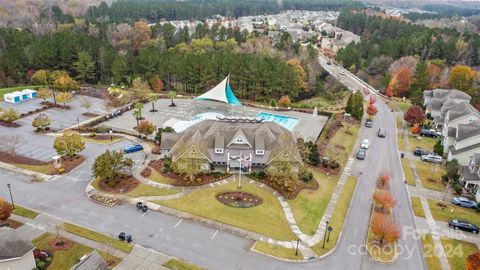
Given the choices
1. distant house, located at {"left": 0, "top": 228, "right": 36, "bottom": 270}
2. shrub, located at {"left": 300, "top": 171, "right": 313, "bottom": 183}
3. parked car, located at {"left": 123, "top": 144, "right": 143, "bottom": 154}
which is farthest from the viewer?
parked car, located at {"left": 123, "top": 144, "right": 143, "bottom": 154}

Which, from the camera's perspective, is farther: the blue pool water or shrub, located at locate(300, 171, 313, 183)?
the blue pool water

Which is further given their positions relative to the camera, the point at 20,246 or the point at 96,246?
the point at 96,246

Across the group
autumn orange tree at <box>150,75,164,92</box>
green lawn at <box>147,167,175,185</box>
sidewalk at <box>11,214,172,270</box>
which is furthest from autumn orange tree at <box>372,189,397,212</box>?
autumn orange tree at <box>150,75,164,92</box>

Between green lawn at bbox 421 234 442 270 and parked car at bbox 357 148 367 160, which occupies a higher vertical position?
parked car at bbox 357 148 367 160

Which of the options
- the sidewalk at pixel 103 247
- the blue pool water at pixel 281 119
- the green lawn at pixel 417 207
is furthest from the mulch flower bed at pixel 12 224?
the green lawn at pixel 417 207

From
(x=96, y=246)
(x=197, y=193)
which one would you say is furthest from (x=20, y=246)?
(x=197, y=193)

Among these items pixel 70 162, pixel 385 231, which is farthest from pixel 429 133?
pixel 70 162

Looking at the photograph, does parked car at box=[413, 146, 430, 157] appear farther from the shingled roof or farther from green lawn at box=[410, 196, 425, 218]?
the shingled roof

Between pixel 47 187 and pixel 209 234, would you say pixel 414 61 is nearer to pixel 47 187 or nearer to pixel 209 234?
pixel 209 234
